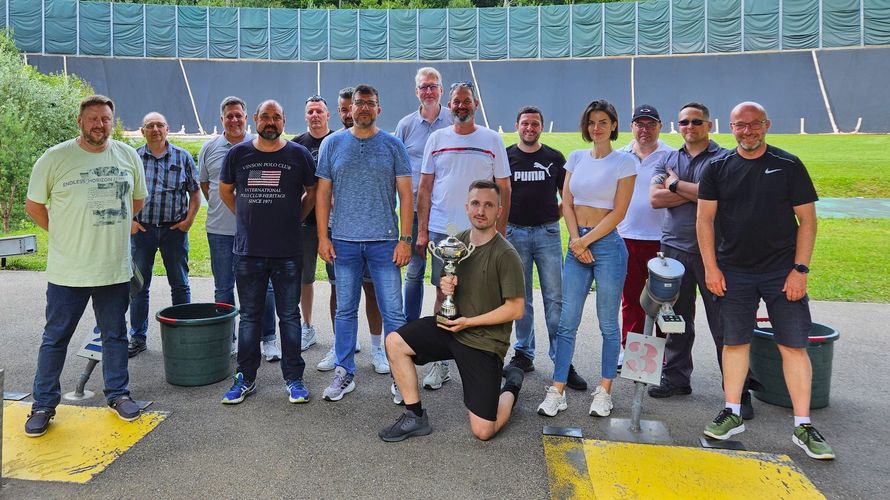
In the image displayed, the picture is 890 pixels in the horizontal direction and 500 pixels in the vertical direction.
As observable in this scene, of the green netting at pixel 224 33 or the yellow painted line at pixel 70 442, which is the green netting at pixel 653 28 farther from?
the yellow painted line at pixel 70 442

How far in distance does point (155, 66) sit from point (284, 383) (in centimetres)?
3805

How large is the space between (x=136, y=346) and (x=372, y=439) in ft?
9.53

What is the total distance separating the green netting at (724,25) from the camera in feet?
113

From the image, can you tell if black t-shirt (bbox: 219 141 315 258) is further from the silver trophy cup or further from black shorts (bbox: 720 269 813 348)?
black shorts (bbox: 720 269 813 348)

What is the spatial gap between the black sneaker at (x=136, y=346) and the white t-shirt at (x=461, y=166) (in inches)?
120

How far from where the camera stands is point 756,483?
3443mm

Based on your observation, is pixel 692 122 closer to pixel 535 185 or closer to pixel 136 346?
pixel 535 185

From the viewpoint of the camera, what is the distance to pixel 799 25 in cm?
3412

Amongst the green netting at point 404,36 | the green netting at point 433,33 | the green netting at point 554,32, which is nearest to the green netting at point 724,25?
the green netting at point 554,32

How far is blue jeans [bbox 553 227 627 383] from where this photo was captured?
172 inches

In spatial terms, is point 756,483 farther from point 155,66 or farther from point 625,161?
point 155,66

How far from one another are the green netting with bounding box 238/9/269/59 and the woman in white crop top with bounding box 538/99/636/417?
37.7 metres

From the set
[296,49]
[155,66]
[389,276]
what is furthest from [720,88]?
[389,276]

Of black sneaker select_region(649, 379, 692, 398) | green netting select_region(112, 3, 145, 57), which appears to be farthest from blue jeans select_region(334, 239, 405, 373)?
green netting select_region(112, 3, 145, 57)
